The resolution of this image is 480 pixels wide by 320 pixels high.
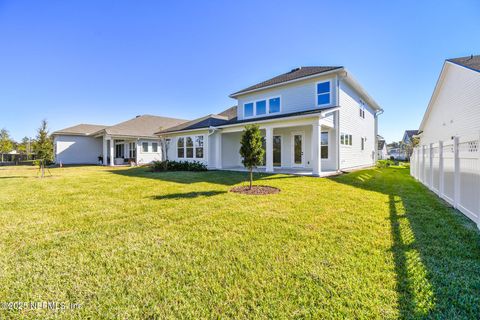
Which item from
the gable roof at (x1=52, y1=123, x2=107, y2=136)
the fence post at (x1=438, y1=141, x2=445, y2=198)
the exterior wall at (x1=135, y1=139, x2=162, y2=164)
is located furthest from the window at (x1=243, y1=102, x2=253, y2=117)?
the gable roof at (x1=52, y1=123, x2=107, y2=136)

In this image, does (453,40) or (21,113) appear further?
(21,113)

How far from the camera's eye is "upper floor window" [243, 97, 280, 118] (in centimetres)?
1486

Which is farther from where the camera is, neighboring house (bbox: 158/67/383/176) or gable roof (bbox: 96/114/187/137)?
gable roof (bbox: 96/114/187/137)

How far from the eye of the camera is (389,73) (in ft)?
53.4

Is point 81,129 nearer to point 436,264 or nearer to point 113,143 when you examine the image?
point 113,143

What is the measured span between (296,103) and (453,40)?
10.3 metres

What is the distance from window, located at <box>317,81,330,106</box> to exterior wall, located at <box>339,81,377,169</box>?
87 cm

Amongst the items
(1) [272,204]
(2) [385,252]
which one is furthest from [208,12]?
(2) [385,252]

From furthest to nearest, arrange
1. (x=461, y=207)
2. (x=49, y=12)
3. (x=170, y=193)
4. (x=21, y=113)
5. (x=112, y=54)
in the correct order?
(x=21, y=113) < (x=112, y=54) < (x=49, y=12) < (x=170, y=193) < (x=461, y=207)

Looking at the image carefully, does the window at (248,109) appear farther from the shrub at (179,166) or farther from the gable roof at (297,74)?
the shrub at (179,166)

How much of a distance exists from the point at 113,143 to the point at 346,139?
70.8ft

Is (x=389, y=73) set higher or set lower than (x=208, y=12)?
lower

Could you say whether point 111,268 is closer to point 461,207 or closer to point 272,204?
point 272,204

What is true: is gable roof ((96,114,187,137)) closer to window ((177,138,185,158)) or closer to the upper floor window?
window ((177,138,185,158))
